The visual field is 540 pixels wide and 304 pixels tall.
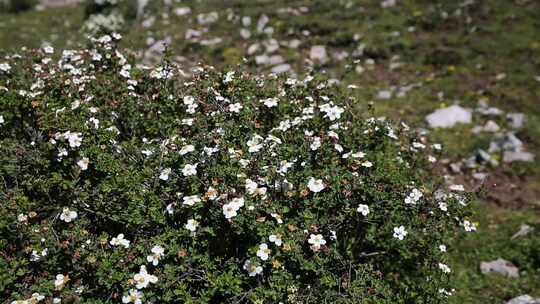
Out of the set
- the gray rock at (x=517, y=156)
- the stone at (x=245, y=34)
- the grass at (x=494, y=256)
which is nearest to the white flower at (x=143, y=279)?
the grass at (x=494, y=256)

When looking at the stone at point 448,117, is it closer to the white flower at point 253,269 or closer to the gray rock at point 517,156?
the gray rock at point 517,156

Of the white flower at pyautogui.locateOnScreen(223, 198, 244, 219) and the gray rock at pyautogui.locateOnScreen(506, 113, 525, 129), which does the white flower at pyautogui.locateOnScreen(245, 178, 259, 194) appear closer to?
the white flower at pyautogui.locateOnScreen(223, 198, 244, 219)

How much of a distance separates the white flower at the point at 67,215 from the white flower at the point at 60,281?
1.21ft

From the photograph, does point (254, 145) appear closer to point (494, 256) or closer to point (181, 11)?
point (494, 256)

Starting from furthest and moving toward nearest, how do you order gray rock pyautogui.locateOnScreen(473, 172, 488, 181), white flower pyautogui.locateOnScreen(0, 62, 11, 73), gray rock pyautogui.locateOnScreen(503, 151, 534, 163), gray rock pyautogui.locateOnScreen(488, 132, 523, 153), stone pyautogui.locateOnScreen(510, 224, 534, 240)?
gray rock pyautogui.locateOnScreen(488, 132, 523, 153)
gray rock pyautogui.locateOnScreen(503, 151, 534, 163)
gray rock pyautogui.locateOnScreen(473, 172, 488, 181)
stone pyautogui.locateOnScreen(510, 224, 534, 240)
white flower pyautogui.locateOnScreen(0, 62, 11, 73)

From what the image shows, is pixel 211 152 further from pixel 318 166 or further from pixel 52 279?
pixel 52 279

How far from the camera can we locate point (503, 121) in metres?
8.17

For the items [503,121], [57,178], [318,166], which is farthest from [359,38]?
[57,178]

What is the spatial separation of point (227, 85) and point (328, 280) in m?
1.91

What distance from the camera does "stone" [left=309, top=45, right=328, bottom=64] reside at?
10.1 metres

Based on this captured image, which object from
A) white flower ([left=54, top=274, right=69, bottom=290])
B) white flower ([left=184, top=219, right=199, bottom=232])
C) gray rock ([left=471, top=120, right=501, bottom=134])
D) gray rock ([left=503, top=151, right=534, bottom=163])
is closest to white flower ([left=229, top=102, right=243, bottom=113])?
white flower ([left=184, top=219, right=199, bottom=232])

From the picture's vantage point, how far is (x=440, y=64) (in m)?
9.85

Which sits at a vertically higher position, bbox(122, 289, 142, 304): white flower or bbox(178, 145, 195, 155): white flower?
bbox(178, 145, 195, 155): white flower

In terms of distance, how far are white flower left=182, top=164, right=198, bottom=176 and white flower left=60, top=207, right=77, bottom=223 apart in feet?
2.60
